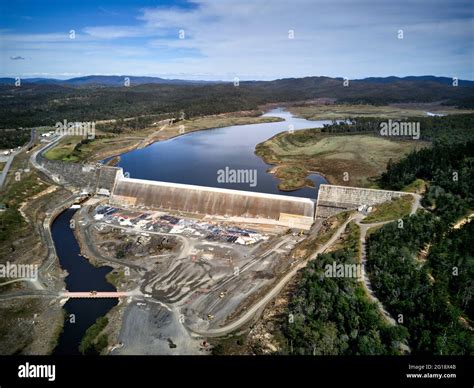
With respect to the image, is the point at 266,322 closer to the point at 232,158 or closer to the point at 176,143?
the point at 232,158

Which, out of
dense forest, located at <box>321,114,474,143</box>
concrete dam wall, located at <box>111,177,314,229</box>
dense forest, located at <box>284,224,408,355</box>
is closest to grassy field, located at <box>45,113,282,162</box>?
concrete dam wall, located at <box>111,177,314,229</box>

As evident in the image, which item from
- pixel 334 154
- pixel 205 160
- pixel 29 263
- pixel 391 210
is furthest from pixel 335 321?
pixel 334 154

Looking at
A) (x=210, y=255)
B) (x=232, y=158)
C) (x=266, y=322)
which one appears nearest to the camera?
(x=266, y=322)

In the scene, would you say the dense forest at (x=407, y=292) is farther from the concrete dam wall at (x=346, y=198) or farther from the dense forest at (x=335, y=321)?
the concrete dam wall at (x=346, y=198)

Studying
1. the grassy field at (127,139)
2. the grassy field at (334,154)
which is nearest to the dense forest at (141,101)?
the grassy field at (127,139)

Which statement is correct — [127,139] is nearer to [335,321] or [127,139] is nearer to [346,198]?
[346,198]

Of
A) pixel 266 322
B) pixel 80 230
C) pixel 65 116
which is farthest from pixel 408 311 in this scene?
pixel 65 116
